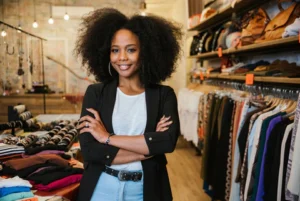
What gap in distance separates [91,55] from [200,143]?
8.09ft

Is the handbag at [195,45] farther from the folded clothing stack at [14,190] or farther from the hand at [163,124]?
the folded clothing stack at [14,190]

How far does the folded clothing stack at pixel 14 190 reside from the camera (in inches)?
56.7

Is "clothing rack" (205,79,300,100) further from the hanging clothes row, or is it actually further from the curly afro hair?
the curly afro hair

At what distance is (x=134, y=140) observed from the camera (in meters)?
1.35

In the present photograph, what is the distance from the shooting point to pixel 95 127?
1395 mm

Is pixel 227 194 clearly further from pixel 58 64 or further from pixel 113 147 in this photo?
pixel 58 64

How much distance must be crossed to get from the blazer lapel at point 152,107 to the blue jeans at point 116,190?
0.25 m

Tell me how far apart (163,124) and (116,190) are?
0.36 metres

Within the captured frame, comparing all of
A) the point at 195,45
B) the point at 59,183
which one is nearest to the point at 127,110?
the point at 59,183

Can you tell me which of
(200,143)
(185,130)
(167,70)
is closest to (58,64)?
(185,130)

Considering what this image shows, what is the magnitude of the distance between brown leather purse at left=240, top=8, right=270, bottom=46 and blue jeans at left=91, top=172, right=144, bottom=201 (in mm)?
1826

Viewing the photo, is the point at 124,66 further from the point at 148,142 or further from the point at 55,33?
the point at 55,33

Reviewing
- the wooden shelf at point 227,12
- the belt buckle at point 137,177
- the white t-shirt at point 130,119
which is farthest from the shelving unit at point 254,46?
the belt buckle at point 137,177

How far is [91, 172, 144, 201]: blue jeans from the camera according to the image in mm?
1337
